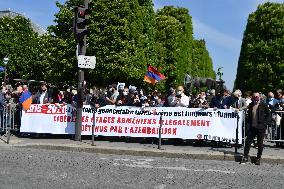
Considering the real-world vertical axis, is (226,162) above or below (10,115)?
below

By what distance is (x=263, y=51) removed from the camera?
53156 millimetres

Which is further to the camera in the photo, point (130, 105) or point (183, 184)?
point (130, 105)

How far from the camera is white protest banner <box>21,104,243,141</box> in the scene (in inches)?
555

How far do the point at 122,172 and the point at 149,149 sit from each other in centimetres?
376

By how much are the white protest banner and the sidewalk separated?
0.36 meters

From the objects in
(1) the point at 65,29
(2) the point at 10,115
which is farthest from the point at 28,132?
(1) the point at 65,29

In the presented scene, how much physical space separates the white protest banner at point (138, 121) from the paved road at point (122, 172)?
2.10m

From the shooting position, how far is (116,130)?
1488 centimetres

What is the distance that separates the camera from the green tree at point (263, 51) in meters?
52.2

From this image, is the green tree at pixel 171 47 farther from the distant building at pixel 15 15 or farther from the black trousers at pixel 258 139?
the black trousers at pixel 258 139

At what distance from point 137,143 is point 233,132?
2886mm

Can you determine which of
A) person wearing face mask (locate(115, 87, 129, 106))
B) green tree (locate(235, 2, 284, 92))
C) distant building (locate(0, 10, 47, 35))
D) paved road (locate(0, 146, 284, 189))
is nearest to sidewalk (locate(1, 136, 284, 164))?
paved road (locate(0, 146, 284, 189))

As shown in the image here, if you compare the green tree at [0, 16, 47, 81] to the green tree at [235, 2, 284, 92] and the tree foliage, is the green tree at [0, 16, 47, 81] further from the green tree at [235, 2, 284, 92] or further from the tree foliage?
the green tree at [235, 2, 284, 92]

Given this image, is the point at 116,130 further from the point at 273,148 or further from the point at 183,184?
the point at 183,184
